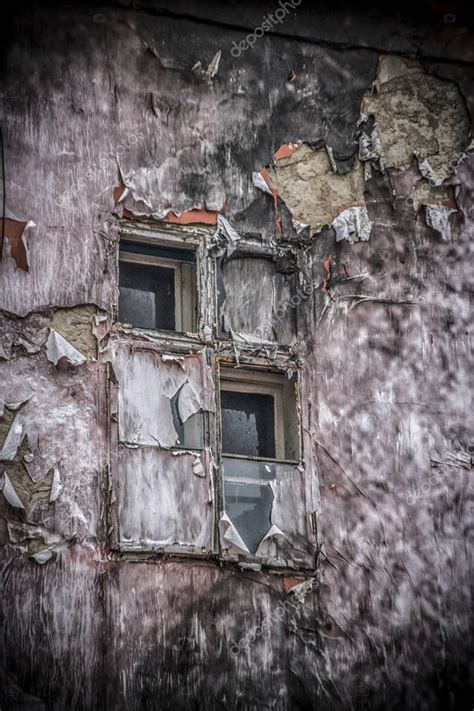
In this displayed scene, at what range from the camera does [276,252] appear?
6434 millimetres

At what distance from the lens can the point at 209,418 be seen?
603 centimetres

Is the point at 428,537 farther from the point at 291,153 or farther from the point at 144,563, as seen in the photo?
the point at 291,153

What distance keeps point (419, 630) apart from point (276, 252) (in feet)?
6.01

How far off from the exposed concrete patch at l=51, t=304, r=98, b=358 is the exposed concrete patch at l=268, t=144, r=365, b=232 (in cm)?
119

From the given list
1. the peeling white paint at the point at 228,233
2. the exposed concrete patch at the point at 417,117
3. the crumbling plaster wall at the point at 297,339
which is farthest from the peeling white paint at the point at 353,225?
the peeling white paint at the point at 228,233

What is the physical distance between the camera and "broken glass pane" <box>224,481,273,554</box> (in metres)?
5.96

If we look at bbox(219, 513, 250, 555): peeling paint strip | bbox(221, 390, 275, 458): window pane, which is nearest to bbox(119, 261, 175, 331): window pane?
bbox(221, 390, 275, 458): window pane

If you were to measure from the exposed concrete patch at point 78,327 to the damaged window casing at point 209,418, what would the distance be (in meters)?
0.08

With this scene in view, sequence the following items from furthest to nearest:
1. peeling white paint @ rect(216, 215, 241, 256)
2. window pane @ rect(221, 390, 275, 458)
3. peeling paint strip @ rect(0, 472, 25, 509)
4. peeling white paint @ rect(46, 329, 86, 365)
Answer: peeling white paint @ rect(216, 215, 241, 256) → window pane @ rect(221, 390, 275, 458) → peeling white paint @ rect(46, 329, 86, 365) → peeling paint strip @ rect(0, 472, 25, 509)

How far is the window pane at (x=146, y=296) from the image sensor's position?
20.2 feet

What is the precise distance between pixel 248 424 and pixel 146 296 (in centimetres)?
73

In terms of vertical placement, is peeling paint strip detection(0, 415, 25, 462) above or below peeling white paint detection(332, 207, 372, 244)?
below

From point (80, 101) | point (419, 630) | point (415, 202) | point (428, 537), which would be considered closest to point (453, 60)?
point (415, 202)

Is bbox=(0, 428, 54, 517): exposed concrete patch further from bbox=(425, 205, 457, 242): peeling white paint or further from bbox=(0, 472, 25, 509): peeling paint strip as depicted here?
bbox=(425, 205, 457, 242): peeling white paint
